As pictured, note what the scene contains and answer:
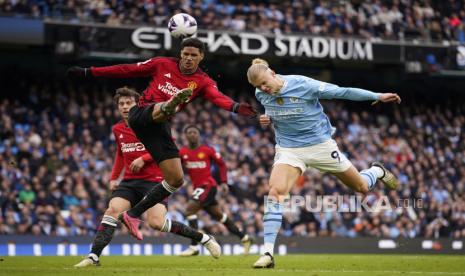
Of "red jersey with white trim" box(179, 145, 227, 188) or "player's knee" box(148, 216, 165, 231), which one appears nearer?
"player's knee" box(148, 216, 165, 231)

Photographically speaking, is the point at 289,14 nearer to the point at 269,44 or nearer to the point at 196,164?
the point at 269,44

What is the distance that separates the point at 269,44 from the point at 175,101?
17.7 meters

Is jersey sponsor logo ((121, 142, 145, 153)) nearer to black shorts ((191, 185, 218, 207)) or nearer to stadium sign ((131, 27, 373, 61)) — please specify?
black shorts ((191, 185, 218, 207))

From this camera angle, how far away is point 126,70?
467 inches

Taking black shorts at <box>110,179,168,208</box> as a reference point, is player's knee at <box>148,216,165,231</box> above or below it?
below

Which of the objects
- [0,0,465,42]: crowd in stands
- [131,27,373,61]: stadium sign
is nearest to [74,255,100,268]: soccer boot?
[0,0,465,42]: crowd in stands

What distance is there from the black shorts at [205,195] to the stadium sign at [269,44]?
9.08 m

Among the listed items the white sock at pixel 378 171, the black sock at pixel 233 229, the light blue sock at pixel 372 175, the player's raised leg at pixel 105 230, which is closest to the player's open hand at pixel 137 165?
the player's raised leg at pixel 105 230

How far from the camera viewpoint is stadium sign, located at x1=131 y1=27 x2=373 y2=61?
2677 centimetres

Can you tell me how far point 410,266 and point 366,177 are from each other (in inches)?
54.5

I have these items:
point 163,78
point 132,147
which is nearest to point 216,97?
point 163,78

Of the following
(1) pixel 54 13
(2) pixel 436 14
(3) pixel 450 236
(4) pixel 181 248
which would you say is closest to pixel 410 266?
(4) pixel 181 248

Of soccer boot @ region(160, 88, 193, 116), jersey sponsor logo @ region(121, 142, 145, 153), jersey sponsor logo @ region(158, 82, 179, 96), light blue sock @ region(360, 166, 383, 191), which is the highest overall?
jersey sponsor logo @ region(158, 82, 179, 96)

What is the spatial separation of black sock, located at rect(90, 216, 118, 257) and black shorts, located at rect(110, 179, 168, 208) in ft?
→ 2.28
